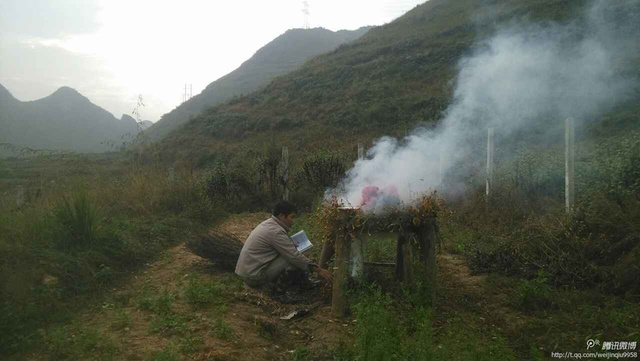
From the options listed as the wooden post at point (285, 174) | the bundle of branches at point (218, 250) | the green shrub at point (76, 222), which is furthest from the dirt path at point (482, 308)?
the wooden post at point (285, 174)

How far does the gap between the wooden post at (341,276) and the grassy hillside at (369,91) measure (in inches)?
655

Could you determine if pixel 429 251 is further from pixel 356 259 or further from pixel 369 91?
pixel 369 91

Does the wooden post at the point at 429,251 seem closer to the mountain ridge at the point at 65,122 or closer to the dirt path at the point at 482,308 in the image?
the dirt path at the point at 482,308

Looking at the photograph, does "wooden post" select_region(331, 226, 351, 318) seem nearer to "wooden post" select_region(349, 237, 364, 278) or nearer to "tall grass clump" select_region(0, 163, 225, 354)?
"wooden post" select_region(349, 237, 364, 278)

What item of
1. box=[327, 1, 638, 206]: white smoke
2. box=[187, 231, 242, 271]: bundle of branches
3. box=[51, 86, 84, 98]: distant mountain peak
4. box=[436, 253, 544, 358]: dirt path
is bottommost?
box=[436, 253, 544, 358]: dirt path

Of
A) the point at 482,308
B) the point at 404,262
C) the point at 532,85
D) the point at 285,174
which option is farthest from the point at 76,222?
the point at 532,85

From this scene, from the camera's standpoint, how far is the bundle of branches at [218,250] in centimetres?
643

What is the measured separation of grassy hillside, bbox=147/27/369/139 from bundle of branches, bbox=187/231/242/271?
42025 mm

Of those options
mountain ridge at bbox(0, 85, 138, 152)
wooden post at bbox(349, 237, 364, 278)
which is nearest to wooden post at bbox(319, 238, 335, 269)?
wooden post at bbox(349, 237, 364, 278)

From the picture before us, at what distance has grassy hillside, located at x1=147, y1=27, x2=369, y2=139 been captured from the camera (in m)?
54.3

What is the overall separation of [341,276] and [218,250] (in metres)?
2.72

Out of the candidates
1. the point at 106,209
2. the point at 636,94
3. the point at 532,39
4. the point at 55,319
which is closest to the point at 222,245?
the point at 55,319

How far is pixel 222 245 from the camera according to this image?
6555mm

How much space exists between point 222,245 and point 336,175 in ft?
19.8
